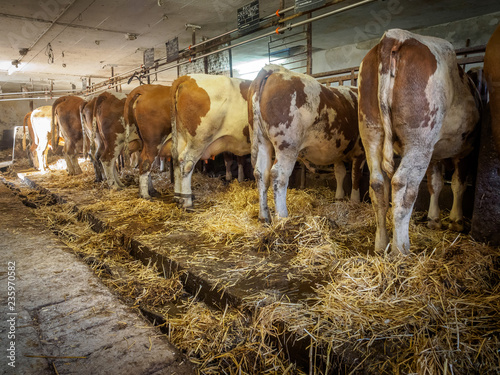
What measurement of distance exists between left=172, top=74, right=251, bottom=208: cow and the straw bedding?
184 cm

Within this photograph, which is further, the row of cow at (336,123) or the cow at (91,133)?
the cow at (91,133)

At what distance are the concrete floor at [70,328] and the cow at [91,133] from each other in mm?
4779

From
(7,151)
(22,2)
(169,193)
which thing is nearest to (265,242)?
(169,193)

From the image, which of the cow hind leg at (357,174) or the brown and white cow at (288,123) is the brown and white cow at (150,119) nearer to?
the brown and white cow at (288,123)

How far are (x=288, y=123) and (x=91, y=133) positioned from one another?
553 centimetres

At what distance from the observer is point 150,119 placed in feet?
17.9

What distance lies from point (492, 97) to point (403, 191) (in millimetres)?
878

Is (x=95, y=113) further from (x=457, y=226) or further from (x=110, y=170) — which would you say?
(x=457, y=226)

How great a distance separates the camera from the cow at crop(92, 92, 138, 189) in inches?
265

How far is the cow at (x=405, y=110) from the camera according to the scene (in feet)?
8.02

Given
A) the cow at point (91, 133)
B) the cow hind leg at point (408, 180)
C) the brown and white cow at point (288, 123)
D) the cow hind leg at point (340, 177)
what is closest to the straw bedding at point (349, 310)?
the cow hind leg at point (408, 180)

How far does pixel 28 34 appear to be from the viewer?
959cm

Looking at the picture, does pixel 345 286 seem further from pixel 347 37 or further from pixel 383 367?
pixel 347 37

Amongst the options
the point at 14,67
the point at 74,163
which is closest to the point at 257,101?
the point at 74,163
